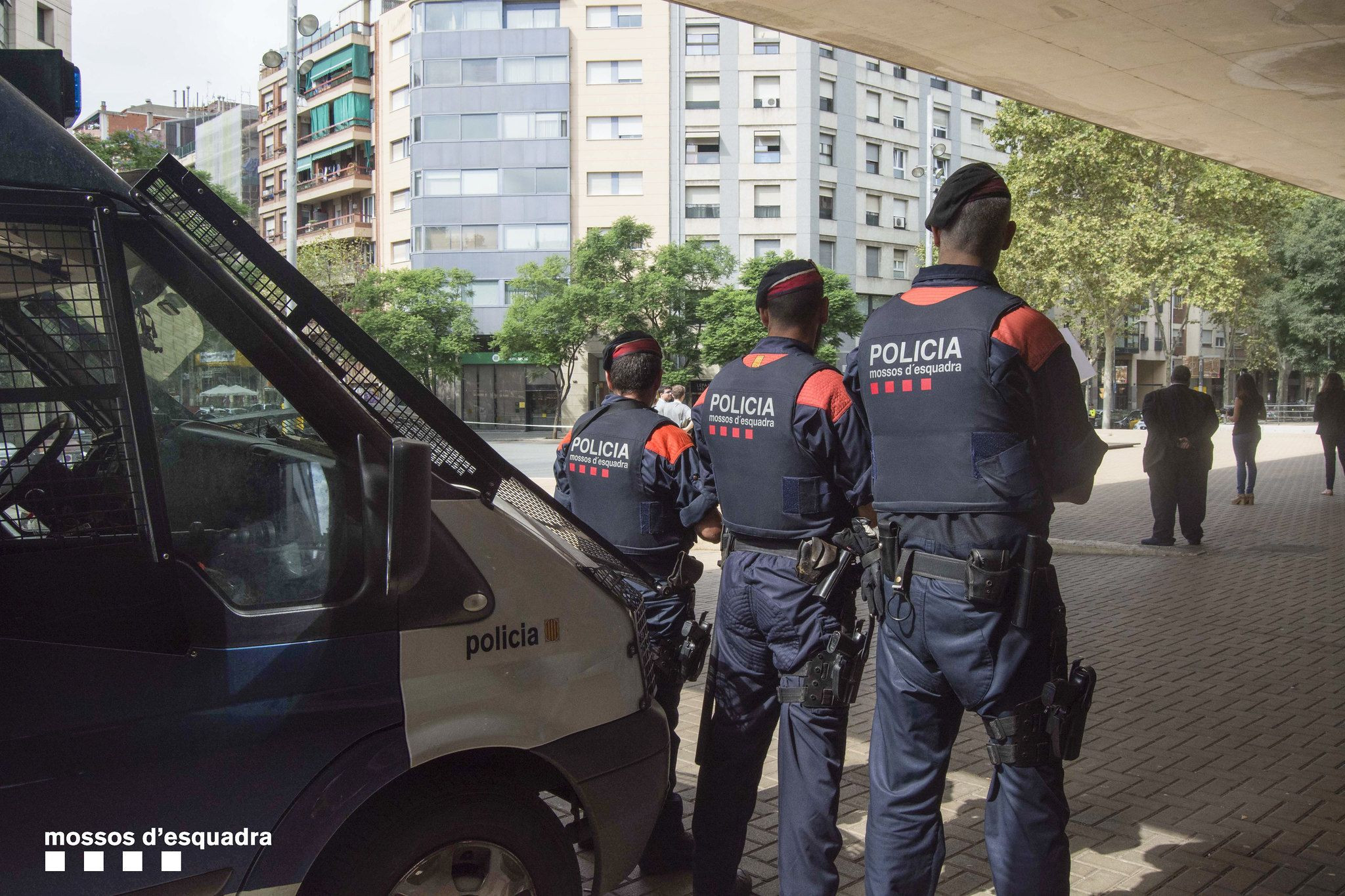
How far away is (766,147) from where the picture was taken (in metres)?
52.0

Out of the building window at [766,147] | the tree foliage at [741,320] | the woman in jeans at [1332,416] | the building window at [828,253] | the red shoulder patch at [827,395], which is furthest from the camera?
the building window at [828,253]

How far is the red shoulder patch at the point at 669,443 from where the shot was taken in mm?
3951

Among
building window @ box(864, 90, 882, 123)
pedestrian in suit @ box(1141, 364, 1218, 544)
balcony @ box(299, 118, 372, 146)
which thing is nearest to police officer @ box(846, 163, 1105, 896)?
pedestrian in suit @ box(1141, 364, 1218, 544)

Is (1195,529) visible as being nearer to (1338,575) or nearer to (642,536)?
(1338,575)

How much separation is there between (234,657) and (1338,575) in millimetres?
10495

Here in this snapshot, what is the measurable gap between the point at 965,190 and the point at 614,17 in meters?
52.4

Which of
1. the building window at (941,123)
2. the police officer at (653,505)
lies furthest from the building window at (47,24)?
the building window at (941,123)

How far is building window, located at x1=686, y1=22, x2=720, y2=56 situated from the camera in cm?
5181

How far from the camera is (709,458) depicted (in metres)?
3.89

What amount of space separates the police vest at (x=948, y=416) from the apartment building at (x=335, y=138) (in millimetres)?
57362

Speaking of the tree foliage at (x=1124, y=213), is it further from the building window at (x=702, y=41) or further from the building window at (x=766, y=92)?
the building window at (x=702, y=41)


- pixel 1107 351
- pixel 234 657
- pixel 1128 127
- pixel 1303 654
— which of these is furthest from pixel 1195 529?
pixel 1107 351

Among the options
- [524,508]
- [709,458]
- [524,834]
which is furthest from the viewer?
[709,458]

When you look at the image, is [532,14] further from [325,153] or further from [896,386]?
[896,386]
